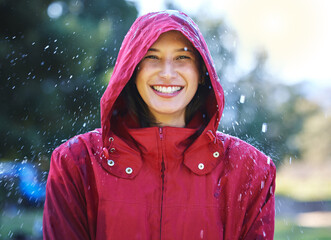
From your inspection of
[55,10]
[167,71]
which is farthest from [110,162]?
[55,10]


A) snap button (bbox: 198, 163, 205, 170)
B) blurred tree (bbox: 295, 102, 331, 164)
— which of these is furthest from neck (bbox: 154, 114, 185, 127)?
blurred tree (bbox: 295, 102, 331, 164)

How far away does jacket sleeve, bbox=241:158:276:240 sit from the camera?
223 centimetres

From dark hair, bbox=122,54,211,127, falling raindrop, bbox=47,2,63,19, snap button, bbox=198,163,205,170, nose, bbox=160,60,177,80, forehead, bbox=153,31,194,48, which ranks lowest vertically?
snap button, bbox=198,163,205,170

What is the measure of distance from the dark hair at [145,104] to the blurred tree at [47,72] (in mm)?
2617

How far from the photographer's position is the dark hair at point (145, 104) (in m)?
2.52

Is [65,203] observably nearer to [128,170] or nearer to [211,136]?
[128,170]

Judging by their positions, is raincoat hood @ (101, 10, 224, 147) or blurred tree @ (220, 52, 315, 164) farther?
blurred tree @ (220, 52, 315, 164)

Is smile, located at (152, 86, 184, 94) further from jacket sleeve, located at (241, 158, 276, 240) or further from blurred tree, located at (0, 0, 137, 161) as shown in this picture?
blurred tree, located at (0, 0, 137, 161)

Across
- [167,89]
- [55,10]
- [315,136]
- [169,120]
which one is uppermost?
[55,10]

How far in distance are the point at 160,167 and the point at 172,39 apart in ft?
2.28

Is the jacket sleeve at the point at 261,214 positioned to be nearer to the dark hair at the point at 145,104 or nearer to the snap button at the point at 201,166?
the snap button at the point at 201,166

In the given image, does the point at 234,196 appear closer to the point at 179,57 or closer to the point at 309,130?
the point at 179,57

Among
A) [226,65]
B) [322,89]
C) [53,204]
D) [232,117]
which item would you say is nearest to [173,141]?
[53,204]

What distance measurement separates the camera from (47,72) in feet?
16.8
